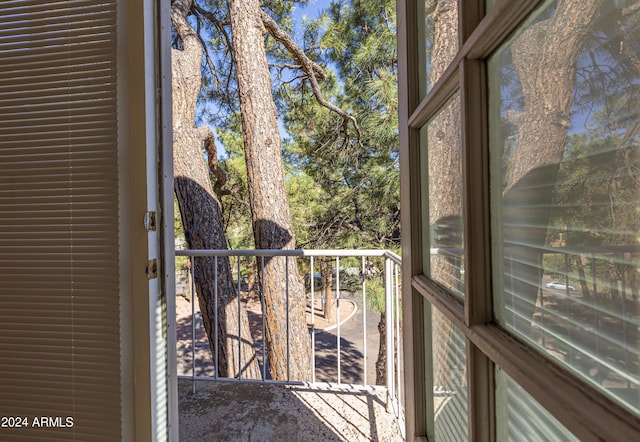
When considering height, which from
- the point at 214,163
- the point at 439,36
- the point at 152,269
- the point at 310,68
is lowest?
the point at 152,269

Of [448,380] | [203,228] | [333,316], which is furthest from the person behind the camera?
[333,316]

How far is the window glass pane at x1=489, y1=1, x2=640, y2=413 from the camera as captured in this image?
26cm

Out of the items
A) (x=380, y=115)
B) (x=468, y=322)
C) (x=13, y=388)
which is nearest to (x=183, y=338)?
(x=380, y=115)

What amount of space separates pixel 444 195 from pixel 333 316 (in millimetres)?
9012

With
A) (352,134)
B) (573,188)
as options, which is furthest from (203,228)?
(573,188)

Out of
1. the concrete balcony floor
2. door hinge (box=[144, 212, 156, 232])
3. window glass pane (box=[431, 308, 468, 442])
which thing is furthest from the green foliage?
window glass pane (box=[431, 308, 468, 442])

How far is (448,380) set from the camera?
2.08 feet

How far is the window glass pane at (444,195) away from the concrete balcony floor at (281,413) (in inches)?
63.4

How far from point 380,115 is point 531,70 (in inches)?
178

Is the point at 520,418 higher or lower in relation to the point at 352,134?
lower

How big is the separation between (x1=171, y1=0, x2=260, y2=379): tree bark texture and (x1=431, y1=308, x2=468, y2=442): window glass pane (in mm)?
3390

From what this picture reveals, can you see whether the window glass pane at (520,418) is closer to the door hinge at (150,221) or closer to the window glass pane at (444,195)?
the window glass pane at (444,195)

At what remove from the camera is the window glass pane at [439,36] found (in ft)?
1.87

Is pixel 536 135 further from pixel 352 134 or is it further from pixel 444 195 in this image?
pixel 352 134
